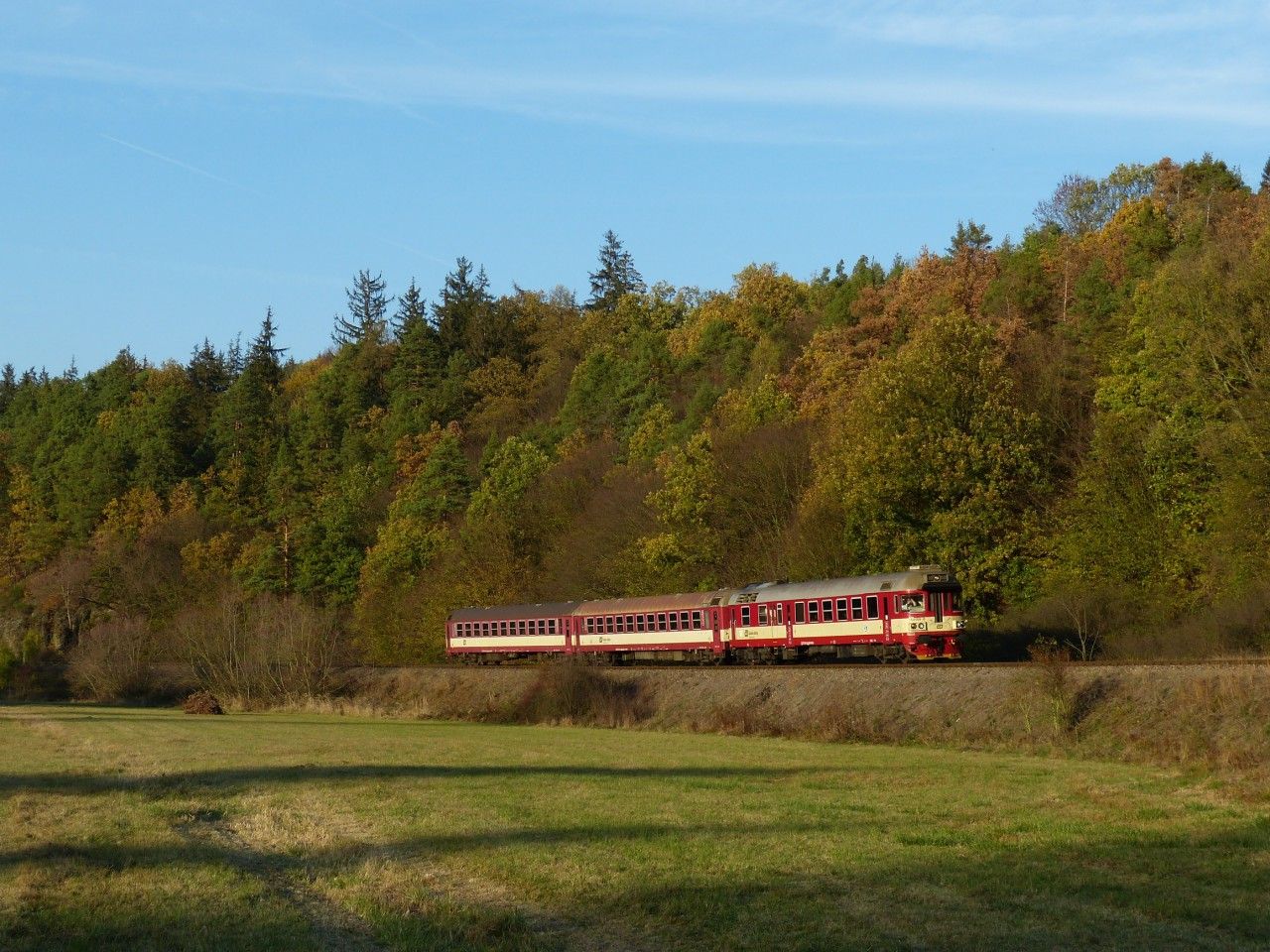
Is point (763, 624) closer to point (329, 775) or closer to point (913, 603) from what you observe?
point (913, 603)

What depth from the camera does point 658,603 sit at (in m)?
50.6

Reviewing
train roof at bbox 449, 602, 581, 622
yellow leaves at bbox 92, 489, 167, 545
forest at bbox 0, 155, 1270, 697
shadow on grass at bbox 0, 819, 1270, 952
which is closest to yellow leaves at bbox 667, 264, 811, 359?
forest at bbox 0, 155, 1270, 697

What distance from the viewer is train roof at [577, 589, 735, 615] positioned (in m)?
47.8

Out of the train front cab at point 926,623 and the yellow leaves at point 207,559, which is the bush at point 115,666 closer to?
the yellow leaves at point 207,559

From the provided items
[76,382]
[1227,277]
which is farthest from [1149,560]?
[76,382]

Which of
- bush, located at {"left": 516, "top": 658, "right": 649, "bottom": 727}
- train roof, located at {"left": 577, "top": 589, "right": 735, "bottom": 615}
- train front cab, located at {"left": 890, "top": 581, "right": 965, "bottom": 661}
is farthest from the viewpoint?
train roof, located at {"left": 577, "top": 589, "right": 735, "bottom": 615}

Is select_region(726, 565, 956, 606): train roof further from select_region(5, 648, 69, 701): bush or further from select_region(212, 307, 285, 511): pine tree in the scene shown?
select_region(212, 307, 285, 511): pine tree

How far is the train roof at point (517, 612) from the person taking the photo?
56.3 meters

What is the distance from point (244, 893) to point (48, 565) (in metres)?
129

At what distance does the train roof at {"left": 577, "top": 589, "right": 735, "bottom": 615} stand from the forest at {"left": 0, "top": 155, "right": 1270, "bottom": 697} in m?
6.69

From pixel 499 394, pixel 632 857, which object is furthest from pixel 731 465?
pixel 499 394

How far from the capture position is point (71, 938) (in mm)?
11016

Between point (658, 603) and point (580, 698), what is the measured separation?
854 cm

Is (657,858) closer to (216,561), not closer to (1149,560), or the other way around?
(1149,560)
